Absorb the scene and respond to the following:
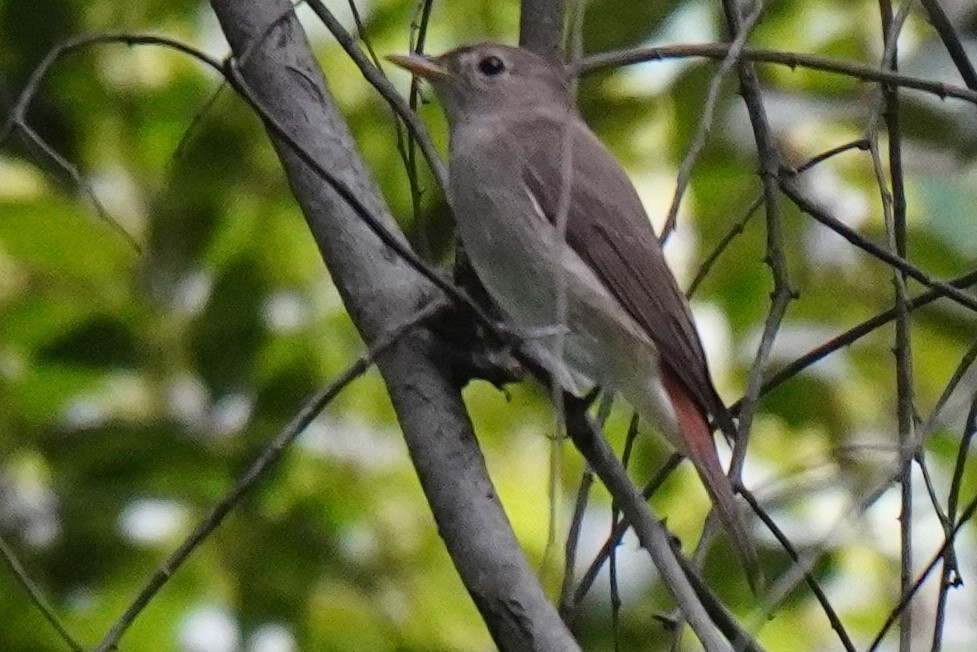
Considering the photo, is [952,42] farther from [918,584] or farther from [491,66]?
[491,66]

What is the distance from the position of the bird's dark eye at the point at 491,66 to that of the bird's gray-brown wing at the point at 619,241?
0.97 ft

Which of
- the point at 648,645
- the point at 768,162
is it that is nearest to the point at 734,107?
the point at 768,162

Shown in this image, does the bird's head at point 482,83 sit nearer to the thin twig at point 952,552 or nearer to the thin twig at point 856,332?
the thin twig at point 856,332

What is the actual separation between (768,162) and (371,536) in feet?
4.69

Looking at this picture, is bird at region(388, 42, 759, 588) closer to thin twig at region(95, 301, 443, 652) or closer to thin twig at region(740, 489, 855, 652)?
thin twig at region(740, 489, 855, 652)

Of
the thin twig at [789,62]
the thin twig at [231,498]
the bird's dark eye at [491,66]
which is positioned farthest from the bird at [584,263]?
the thin twig at [231,498]

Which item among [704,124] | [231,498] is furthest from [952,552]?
[231,498]

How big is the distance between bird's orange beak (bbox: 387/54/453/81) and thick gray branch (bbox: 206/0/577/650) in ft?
1.76

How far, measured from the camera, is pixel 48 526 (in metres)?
3.05

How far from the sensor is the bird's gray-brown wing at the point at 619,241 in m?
3.20

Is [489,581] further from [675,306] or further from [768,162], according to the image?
[675,306]

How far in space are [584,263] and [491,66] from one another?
0.66 m

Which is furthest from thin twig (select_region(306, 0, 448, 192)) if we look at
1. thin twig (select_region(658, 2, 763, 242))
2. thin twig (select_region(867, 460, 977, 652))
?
thin twig (select_region(867, 460, 977, 652))

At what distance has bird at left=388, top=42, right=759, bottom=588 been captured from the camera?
3088 millimetres
